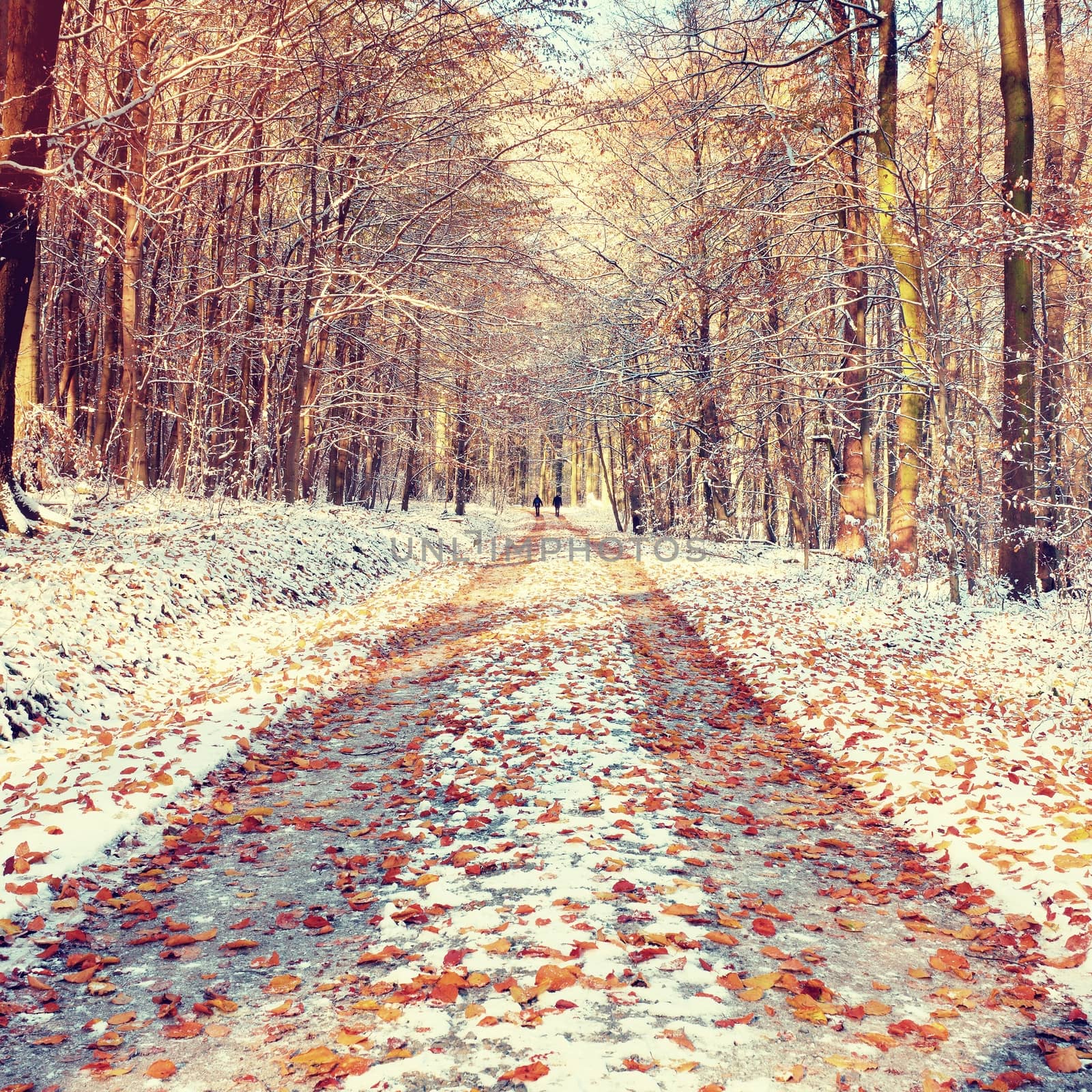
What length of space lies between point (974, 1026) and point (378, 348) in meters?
22.8

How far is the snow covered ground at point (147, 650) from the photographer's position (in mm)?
5344

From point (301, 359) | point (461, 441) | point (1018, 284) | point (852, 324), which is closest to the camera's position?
point (1018, 284)

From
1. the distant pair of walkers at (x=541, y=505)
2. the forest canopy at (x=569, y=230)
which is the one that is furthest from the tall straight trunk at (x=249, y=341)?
the distant pair of walkers at (x=541, y=505)

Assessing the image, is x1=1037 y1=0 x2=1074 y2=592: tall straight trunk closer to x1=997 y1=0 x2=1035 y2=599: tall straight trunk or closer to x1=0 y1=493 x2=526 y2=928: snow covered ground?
x1=997 y1=0 x2=1035 y2=599: tall straight trunk

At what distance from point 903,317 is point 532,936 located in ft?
39.6

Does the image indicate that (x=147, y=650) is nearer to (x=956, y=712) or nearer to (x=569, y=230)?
(x=956, y=712)

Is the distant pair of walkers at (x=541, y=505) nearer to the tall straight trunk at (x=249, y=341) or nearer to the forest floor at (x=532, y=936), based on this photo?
the tall straight trunk at (x=249, y=341)

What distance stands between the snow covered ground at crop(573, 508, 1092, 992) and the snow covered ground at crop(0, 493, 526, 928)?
5.03m

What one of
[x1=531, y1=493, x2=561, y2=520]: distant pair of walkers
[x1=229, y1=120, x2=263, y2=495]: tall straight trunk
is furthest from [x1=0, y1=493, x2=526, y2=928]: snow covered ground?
[x1=531, y1=493, x2=561, y2=520]: distant pair of walkers

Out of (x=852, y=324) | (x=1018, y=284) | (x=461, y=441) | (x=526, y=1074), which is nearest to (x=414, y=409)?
(x=461, y=441)

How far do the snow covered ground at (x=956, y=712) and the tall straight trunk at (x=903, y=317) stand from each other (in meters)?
1.06

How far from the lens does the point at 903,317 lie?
1300 centimetres

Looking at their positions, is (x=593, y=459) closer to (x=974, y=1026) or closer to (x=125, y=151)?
(x=125, y=151)

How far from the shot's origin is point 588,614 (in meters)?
13.0
